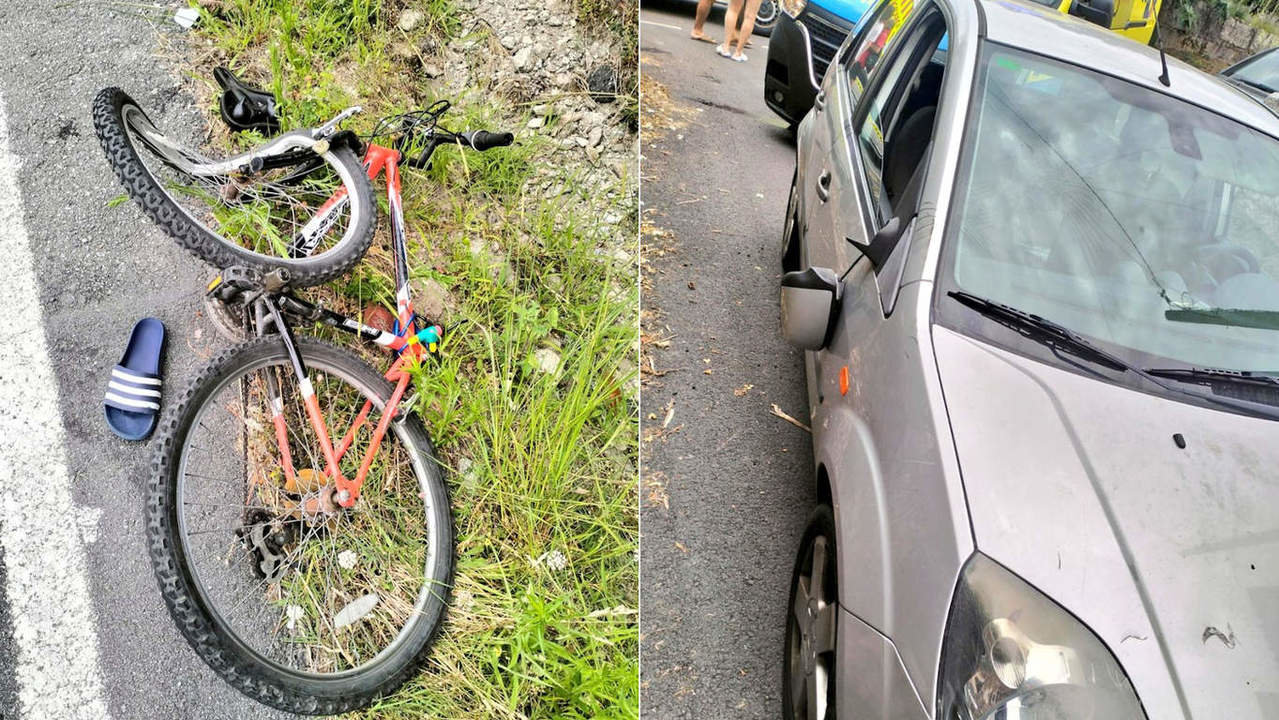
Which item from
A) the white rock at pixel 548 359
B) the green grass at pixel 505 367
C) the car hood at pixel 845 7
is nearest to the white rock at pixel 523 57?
the green grass at pixel 505 367

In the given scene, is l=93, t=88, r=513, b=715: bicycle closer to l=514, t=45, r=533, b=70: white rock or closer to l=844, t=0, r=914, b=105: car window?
l=514, t=45, r=533, b=70: white rock

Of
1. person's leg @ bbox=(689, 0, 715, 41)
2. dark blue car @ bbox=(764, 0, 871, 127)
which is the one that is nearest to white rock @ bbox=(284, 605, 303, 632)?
person's leg @ bbox=(689, 0, 715, 41)

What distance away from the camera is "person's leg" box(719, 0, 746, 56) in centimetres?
465

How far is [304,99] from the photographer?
356 centimetres

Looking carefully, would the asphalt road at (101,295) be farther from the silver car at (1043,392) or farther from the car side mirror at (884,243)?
the car side mirror at (884,243)

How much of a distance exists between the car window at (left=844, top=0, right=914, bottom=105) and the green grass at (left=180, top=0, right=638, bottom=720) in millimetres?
1144

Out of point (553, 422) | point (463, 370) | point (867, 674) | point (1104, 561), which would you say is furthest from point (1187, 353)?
point (463, 370)

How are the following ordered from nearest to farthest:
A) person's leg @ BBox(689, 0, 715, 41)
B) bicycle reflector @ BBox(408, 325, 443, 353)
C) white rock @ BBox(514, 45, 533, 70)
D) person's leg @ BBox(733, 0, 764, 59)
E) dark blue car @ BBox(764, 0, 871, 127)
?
bicycle reflector @ BBox(408, 325, 443, 353) → person's leg @ BBox(689, 0, 715, 41) → white rock @ BBox(514, 45, 533, 70) → dark blue car @ BBox(764, 0, 871, 127) → person's leg @ BBox(733, 0, 764, 59)

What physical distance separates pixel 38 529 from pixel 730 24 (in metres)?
4.15

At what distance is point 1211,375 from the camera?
1846mm

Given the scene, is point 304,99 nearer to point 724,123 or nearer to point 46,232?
point 46,232

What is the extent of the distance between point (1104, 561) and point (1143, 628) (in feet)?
0.41

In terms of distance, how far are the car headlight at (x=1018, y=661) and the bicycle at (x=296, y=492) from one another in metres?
1.47

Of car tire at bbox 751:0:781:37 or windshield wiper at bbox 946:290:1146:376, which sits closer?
windshield wiper at bbox 946:290:1146:376
